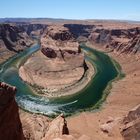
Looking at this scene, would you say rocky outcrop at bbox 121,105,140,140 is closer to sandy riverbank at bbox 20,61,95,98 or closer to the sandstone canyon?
the sandstone canyon

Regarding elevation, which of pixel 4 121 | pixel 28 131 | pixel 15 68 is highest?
pixel 4 121

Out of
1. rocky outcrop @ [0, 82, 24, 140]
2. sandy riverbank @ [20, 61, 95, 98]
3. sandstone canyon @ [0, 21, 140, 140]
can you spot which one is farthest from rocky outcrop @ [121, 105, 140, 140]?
sandy riverbank @ [20, 61, 95, 98]

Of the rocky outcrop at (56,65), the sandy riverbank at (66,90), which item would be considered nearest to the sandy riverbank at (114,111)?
the sandy riverbank at (66,90)

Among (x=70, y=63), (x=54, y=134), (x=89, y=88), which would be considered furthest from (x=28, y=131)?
(x=70, y=63)

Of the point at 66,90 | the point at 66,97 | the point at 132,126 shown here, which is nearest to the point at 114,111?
the point at 66,97

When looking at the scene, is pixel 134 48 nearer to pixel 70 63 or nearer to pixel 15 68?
pixel 70 63

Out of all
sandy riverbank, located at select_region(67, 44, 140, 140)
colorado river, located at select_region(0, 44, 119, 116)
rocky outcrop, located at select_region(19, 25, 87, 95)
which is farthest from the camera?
rocky outcrop, located at select_region(19, 25, 87, 95)

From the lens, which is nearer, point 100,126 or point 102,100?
point 100,126
